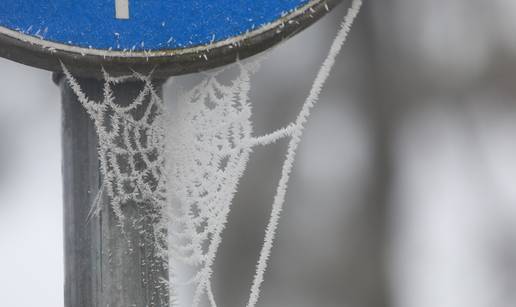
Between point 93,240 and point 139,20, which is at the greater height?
point 139,20

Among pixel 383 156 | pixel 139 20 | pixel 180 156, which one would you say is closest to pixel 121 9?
pixel 139 20

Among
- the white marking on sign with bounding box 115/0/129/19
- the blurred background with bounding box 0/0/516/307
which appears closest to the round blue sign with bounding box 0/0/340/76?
the white marking on sign with bounding box 115/0/129/19

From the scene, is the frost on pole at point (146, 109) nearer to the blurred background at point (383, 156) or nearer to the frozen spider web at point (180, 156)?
the frozen spider web at point (180, 156)

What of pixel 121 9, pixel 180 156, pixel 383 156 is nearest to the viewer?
pixel 121 9

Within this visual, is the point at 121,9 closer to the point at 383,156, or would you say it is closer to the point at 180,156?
the point at 180,156

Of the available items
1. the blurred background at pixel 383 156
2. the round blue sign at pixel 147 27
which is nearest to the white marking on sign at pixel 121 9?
the round blue sign at pixel 147 27

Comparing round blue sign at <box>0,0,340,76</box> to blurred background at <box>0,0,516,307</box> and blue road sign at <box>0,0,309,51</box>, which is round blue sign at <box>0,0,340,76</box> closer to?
blue road sign at <box>0,0,309,51</box>

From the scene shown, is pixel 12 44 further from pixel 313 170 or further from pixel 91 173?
pixel 313 170
